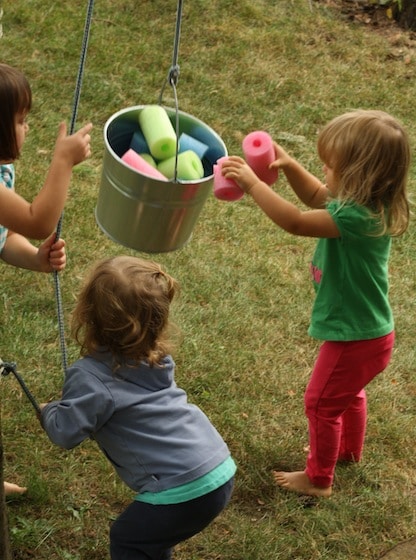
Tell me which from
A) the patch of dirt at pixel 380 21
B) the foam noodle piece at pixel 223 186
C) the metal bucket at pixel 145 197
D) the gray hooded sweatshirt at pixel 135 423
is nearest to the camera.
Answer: the gray hooded sweatshirt at pixel 135 423

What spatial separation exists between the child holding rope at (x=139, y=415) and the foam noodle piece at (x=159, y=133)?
0.37m

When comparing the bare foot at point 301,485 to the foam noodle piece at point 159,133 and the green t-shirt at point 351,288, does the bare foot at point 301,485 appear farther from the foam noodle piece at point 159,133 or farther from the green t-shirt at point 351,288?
the foam noodle piece at point 159,133

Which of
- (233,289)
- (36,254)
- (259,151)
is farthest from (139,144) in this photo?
(233,289)

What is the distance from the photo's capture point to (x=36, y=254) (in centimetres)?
272

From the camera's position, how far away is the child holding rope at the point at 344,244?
2637mm

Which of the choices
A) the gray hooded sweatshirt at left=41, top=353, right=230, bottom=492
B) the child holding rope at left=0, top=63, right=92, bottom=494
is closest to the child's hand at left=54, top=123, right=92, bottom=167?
the child holding rope at left=0, top=63, right=92, bottom=494

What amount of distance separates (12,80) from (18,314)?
1.51 meters

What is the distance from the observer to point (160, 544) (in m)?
2.25

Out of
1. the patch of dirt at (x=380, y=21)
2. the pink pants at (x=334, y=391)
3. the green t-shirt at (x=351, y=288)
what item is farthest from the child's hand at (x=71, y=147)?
the patch of dirt at (x=380, y=21)

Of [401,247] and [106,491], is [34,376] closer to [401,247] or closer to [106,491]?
[106,491]

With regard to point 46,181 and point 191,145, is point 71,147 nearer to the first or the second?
point 46,181

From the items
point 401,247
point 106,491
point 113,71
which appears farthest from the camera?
point 113,71

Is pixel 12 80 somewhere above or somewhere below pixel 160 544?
above

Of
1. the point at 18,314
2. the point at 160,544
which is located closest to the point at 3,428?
the point at 18,314
